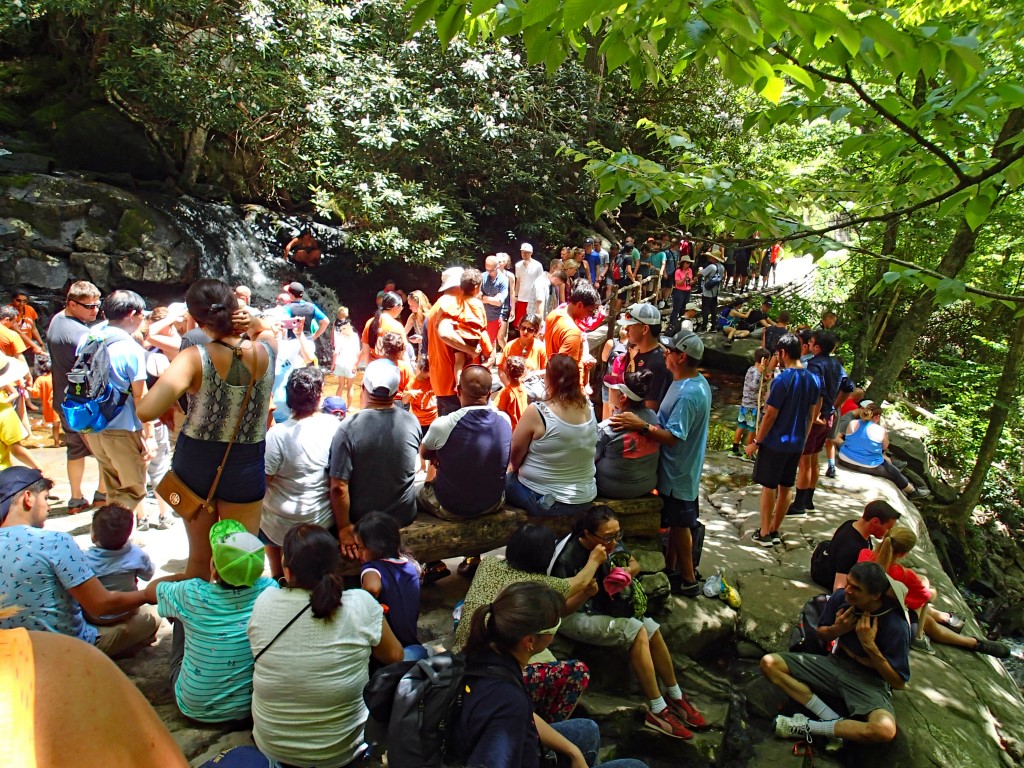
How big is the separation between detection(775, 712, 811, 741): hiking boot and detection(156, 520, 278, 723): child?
3243 mm

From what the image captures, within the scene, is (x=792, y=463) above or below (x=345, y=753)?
above

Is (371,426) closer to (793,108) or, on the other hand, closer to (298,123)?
(793,108)

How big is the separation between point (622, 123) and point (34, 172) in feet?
43.9

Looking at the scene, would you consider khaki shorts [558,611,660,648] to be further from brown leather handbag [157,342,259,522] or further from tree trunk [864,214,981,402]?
tree trunk [864,214,981,402]

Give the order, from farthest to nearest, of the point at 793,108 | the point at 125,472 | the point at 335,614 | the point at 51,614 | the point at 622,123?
1. the point at 622,123
2. the point at 125,472
3. the point at 793,108
4. the point at 51,614
5. the point at 335,614

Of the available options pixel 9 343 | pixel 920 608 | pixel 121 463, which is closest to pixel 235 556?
pixel 121 463

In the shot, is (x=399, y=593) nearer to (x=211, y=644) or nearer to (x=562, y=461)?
(x=211, y=644)

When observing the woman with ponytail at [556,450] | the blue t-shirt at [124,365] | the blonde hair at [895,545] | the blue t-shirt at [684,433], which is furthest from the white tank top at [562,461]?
the blue t-shirt at [124,365]

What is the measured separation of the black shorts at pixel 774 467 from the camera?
6020 millimetres

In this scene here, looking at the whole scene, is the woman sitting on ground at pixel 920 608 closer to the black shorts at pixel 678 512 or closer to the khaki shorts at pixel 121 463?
the black shorts at pixel 678 512

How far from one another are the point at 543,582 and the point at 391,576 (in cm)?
77

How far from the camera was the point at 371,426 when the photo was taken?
398cm

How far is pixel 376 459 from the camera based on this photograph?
3.99 meters

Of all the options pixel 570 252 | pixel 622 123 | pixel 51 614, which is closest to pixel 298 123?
pixel 570 252
